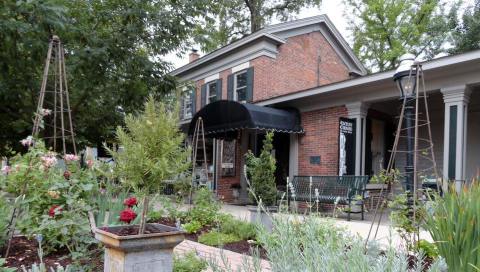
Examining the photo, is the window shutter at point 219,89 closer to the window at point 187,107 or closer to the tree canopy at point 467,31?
the window at point 187,107

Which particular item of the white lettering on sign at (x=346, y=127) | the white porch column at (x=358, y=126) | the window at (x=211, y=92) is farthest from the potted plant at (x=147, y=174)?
the window at (x=211, y=92)

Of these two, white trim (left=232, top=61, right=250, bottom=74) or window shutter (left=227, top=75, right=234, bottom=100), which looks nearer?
white trim (left=232, top=61, right=250, bottom=74)

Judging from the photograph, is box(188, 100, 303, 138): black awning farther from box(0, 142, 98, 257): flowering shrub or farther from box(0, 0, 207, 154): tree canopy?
box(0, 142, 98, 257): flowering shrub

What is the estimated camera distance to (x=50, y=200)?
418cm

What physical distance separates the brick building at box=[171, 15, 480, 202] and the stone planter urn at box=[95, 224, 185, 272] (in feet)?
15.8

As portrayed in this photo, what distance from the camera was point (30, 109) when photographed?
26.3 ft

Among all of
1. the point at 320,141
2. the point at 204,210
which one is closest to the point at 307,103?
the point at 320,141

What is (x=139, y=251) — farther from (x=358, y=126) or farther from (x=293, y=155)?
(x=293, y=155)

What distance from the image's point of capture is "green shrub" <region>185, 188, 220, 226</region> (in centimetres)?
654

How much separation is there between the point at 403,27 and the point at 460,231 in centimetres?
2129

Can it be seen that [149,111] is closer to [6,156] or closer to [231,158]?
[6,156]

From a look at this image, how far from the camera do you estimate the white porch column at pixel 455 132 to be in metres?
7.61

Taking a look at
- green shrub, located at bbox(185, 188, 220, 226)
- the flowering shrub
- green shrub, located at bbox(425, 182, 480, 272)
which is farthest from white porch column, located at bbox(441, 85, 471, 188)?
the flowering shrub

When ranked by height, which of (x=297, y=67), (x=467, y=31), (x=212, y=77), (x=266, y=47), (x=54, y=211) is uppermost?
(x=467, y=31)
